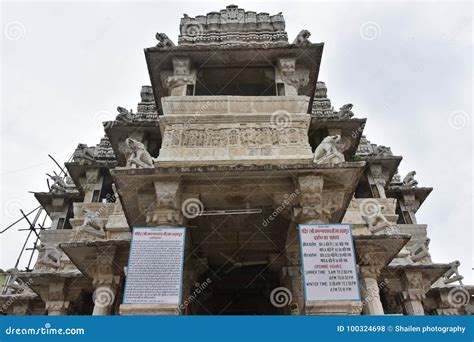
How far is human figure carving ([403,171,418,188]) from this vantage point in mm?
19544

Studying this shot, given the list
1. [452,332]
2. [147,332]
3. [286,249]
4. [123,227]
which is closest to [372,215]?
[286,249]

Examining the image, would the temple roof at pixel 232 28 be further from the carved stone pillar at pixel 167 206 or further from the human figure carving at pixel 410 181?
the human figure carving at pixel 410 181

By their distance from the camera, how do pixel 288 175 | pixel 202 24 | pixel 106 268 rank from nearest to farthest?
pixel 288 175 → pixel 106 268 → pixel 202 24

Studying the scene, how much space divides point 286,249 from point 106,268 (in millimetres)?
5475

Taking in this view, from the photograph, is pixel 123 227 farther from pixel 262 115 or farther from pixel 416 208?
pixel 416 208

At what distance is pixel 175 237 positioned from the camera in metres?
9.22

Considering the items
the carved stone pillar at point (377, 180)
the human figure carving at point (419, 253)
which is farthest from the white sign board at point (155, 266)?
the carved stone pillar at point (377, 180)
